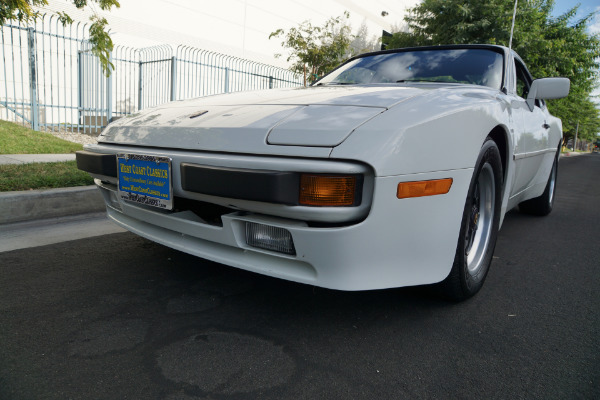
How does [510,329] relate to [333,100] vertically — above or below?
below

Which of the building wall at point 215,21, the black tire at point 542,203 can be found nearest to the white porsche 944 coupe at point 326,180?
the black tire at point 542,203

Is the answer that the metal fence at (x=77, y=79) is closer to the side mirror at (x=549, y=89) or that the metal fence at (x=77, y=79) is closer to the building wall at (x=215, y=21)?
the building wall at (x=215, y=21)

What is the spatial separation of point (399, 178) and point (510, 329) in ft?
3.03

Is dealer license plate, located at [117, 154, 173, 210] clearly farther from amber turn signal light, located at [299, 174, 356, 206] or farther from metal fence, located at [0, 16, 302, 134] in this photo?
metal fence, located at [0, 16, 302, 134]

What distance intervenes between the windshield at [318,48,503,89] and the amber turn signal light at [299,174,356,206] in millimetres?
1534

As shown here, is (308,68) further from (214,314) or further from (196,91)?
(214,314)

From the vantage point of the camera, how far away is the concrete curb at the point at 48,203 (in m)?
3.09

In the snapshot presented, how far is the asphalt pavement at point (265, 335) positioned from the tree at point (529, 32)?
1641 centimetres

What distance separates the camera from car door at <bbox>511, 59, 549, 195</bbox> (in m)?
2.51

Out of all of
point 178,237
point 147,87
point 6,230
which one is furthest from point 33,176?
point 147,87

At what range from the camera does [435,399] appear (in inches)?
53.6

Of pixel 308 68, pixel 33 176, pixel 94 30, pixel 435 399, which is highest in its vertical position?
pixel 308 68

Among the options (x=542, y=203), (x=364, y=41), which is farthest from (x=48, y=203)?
(x=364, y=41)

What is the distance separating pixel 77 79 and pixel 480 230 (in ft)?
31.5
